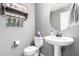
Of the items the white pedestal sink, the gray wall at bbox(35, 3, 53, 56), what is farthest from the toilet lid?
the white pedestal sink

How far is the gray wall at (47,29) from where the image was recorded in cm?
155

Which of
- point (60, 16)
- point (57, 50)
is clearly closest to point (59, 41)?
point (57, 50)

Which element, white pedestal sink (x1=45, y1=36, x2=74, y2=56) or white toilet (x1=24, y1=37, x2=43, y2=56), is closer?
white pedestal sink (x1=45, y1=36, x2=74, y2=56)

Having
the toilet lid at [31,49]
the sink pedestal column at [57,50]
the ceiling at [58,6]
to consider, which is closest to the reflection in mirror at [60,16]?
the ceiling at [58,6]

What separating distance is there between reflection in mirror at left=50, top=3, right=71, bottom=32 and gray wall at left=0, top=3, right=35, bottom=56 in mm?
390

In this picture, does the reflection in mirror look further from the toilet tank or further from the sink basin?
the toilet tank

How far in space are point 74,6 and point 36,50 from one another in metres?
1.04

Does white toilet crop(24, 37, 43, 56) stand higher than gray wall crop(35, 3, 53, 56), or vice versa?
gray wall crop(35, 3, 53, 56)

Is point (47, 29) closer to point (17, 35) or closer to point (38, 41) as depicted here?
point (38, 41)

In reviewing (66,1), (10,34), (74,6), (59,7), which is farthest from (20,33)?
(74,6)

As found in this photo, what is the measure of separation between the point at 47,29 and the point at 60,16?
343mm

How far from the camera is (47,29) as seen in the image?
1.63 meters

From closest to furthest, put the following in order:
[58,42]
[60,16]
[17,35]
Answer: [58,42]
[17,35]
[60,16]

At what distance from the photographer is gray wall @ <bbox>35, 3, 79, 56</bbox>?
1551 mm
